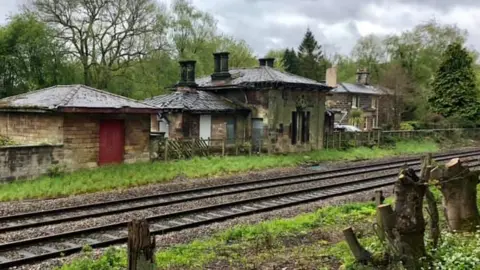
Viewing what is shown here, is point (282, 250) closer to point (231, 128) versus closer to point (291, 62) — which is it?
point (231, 128)

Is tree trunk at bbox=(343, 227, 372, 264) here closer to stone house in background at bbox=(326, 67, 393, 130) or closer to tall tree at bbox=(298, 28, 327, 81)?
stone house in background at bbox=(326, 67, 393, 130)

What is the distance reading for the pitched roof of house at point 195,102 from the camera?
26688 millimetres

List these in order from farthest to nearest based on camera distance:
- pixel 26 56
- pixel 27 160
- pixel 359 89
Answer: pixel 359 89
pixel 26 56
pixel 27 160

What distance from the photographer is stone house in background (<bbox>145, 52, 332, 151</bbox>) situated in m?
27.1

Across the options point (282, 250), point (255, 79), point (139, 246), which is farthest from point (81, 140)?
point (139, 246)

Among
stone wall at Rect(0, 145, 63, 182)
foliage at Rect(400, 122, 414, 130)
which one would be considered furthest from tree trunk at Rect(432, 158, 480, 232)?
foliage at Rect(400, 122, 414, 130)

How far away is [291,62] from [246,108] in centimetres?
4195

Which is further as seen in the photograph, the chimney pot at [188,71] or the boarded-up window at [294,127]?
the chimney pot at [188,71]

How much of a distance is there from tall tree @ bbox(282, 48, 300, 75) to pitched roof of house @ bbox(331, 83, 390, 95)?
12080mm

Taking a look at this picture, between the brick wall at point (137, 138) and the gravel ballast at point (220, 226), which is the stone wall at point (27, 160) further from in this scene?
the gravel ballast at point (220, 226)

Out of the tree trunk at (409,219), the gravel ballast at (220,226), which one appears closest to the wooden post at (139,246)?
the tree trunk at (409,219)

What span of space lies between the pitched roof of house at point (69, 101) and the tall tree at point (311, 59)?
45765 millimetres

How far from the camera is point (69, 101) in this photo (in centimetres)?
1939

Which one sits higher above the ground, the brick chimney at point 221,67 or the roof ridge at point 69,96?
the brick chimney at point 221,67
